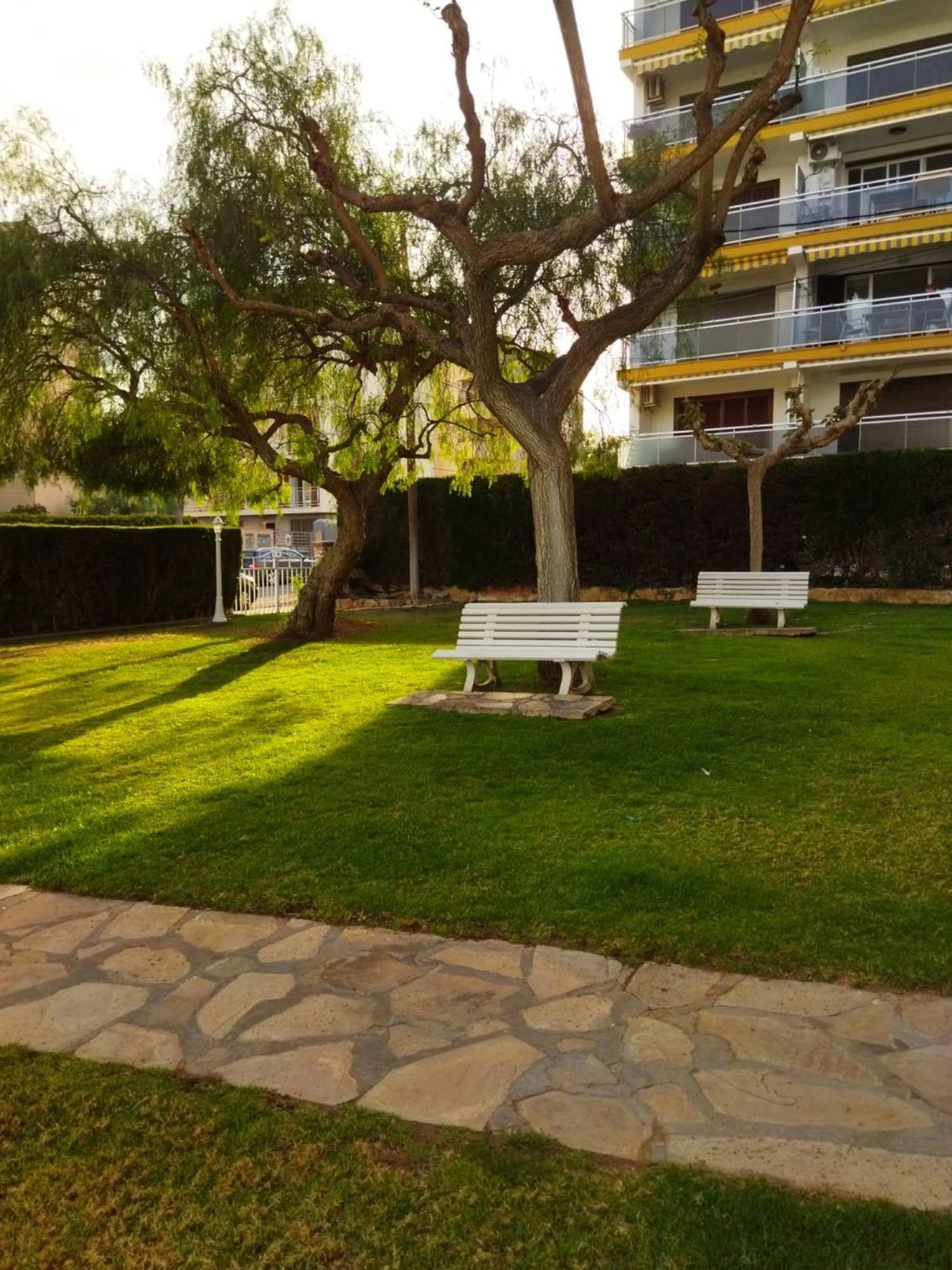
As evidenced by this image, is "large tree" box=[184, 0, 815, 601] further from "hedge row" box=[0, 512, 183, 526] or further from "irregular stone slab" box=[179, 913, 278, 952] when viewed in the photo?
"hedge row" box=[0, 512, 183, 526]

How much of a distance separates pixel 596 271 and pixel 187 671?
25.3 feet

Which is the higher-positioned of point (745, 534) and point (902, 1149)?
point (745, 534)

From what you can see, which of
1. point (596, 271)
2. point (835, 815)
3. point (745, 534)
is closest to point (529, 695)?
point (835, 815)

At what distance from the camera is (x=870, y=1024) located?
3.13 metres

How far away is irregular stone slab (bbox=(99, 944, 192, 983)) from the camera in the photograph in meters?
3.64

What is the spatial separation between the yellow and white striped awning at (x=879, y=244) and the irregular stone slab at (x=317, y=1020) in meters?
26.7

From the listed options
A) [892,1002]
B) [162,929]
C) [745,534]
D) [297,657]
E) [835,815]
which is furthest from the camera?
[745,534]

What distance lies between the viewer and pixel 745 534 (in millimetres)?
19844

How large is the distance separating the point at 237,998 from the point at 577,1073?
1269 mm

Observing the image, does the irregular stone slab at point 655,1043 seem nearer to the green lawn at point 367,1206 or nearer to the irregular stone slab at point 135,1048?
the green lawn at point 367,1206

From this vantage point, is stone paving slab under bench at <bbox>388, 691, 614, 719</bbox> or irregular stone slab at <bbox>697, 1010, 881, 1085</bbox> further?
stone paving slab under bench at <bbox>388, 691, 614, 719</bbox>

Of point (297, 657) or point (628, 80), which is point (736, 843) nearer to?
point (297, 657)

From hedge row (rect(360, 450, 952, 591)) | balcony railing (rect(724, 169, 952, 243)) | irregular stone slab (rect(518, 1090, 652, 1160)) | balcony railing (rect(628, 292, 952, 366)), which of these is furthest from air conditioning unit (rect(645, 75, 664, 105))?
irregular stone slab (rect(518, 1090, 652, 1160))

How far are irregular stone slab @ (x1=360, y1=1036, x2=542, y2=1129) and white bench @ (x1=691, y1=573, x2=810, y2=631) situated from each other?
1105cm
